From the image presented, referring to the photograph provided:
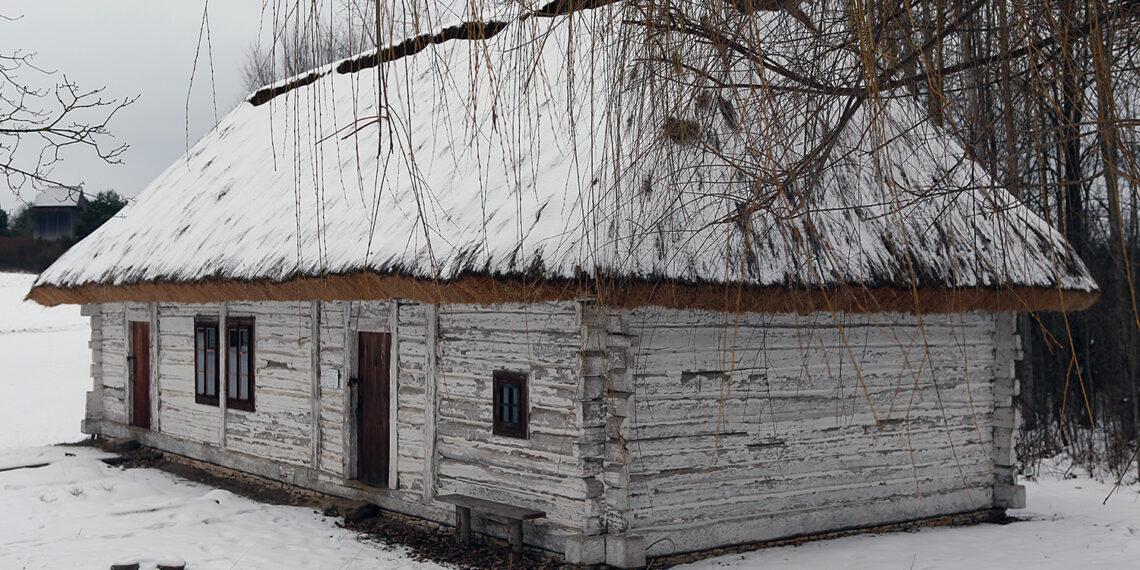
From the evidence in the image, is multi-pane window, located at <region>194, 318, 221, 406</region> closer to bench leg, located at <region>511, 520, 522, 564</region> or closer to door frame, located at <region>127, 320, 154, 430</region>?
door frame, located at <region>127, 320, 154, 430</region>

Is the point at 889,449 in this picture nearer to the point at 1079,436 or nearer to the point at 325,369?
the point at 325,369

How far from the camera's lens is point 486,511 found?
286 inches

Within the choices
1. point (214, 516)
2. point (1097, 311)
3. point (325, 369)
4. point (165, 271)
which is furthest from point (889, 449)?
point (1097, 311)

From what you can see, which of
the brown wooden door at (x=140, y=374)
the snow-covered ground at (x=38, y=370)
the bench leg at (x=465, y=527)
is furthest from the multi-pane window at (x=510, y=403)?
the snow-covered ground at (x=38, y=370)

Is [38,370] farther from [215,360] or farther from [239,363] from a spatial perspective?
[239,363]

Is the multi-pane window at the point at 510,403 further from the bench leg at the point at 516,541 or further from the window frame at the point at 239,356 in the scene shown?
the window frame at the point at 239,356

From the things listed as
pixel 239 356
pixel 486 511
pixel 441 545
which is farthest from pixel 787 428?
pixel 239 356

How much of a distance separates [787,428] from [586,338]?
199 cm

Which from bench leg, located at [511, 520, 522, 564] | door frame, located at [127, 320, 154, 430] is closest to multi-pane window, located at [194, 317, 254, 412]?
door frame, located at [127, 320, 154, 430]

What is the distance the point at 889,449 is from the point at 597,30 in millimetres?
6379

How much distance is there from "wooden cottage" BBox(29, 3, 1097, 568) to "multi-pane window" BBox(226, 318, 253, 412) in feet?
0.11

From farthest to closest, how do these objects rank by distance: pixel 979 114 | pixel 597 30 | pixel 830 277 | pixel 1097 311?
pixel 1097 311
pixel 830 277
pixel 979 114
pixel 597 30

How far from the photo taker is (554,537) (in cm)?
723

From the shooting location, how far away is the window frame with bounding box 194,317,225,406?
11305 mm
